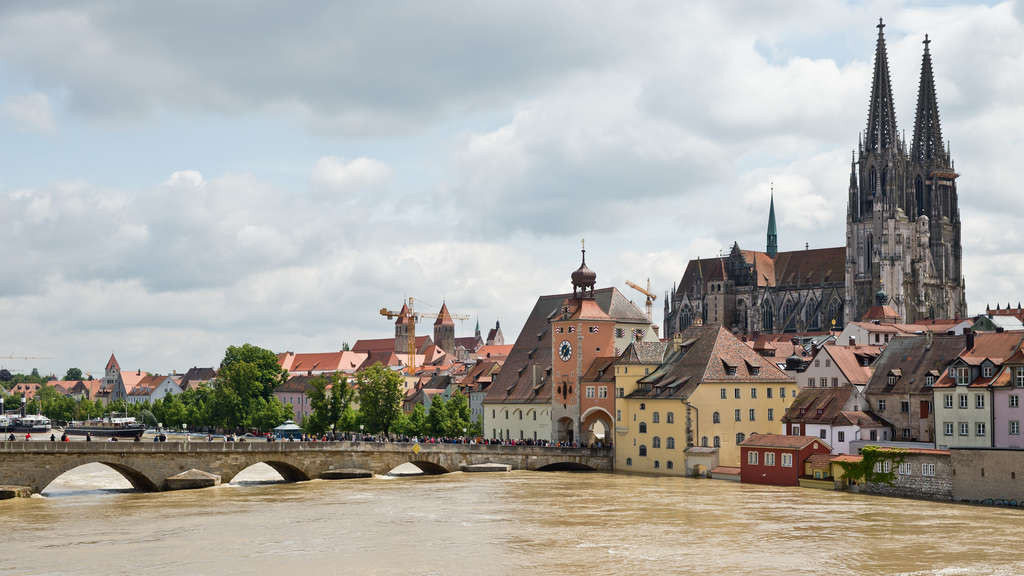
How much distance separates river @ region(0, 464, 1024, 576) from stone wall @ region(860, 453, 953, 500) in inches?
57.7

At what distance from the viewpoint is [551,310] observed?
129 m

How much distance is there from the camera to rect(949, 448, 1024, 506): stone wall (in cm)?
7175

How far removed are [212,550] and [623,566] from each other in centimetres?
1910

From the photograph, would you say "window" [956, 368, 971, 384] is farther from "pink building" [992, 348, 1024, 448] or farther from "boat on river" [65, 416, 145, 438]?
"boat on river" [65, 416, 145, 438]

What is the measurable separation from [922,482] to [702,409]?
22458mm

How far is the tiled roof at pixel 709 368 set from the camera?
97938 millimetres

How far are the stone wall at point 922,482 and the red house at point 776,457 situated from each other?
7.51 m

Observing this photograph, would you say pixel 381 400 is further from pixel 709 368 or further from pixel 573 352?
pixel 709 368

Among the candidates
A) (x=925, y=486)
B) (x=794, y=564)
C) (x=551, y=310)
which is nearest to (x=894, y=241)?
(x=551, y=310)

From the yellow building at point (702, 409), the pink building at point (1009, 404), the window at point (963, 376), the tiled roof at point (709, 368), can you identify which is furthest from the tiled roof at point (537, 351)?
the pink building at point (1009, 404)

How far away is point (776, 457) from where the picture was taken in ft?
289

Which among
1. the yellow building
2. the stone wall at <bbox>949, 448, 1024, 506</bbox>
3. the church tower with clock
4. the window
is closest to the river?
the stone wall at <bbox>949, 448, 1024, 506</bbox>

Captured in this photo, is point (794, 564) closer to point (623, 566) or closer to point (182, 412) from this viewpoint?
point (623, 566)

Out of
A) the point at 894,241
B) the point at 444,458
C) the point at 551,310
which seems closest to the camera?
the point at 444,458
